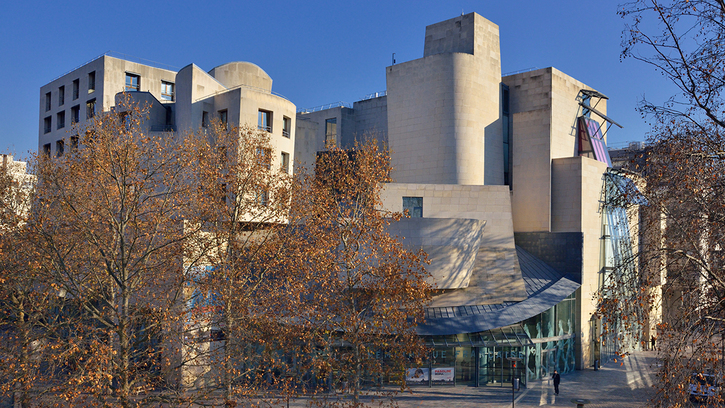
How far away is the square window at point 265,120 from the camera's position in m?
42.9

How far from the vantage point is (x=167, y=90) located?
5734cm

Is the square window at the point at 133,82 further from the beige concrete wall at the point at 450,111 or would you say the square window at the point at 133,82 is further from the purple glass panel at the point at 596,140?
the purple glass panel at the point at 596,140

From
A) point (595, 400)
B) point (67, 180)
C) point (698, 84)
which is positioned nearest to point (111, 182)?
point (67, 180)

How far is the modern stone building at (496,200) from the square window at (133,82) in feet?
77.0

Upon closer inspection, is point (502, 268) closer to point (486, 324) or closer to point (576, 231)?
point (486, 324)

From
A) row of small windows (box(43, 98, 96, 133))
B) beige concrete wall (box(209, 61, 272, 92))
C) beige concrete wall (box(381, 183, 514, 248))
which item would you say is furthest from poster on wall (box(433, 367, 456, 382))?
row of small windows (box(43, 98, 96, 133))

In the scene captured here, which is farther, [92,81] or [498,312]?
[92,81]

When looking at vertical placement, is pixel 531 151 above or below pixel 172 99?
below

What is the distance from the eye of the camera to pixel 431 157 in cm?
4319

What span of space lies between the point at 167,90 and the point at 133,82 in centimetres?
391

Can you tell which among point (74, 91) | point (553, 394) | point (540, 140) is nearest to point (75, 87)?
point (74, 91)

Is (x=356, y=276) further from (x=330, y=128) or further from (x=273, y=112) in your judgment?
(x=330, y=128)

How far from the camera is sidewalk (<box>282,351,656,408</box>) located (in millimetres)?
29339

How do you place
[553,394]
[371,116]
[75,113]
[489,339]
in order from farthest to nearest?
[371,116] → [75,113] → [489,339] → [553,394]
